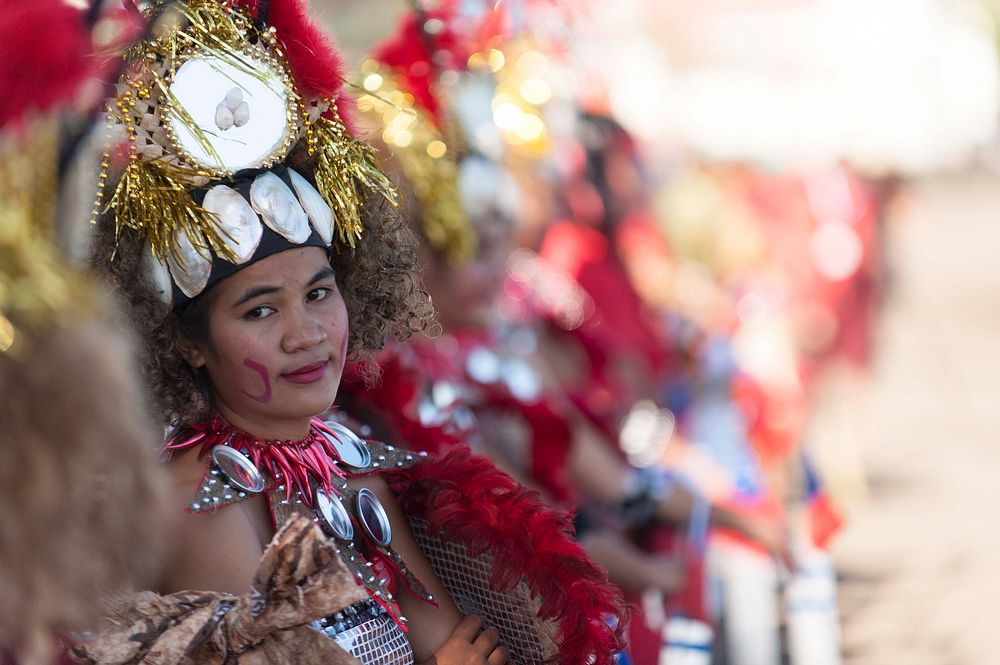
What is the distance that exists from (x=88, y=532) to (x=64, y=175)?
401 millimetres

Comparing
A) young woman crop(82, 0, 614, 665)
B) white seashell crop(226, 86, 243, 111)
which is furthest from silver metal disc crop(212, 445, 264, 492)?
white seashell crop(226, 86, 243, 111)

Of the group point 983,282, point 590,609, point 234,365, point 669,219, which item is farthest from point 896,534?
point 983,282

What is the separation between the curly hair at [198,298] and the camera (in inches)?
78.8

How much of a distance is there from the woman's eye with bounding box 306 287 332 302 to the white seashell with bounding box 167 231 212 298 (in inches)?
7.1

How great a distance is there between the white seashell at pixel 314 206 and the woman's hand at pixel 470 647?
725mm

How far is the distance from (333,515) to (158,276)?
0.49 meters

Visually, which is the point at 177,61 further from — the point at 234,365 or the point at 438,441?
the point at 438,441

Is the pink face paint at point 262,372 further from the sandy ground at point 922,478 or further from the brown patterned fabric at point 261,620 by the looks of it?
the sandy ground at point 922,478

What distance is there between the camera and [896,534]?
6.08m

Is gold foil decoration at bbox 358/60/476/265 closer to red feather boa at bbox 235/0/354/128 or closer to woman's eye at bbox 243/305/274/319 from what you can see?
red feather boa at bbox 235/0/354/128

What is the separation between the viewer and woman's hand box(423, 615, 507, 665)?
6.89 ft

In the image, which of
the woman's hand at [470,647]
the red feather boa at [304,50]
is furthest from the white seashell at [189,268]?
the woman's hand at [470,647]

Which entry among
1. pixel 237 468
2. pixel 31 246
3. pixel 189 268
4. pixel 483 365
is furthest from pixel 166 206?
pixel 483 365

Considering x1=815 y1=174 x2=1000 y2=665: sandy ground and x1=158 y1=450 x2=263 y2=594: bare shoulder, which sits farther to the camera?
x1=815 y1=174 x2=1000 y2=665: sandy ground
